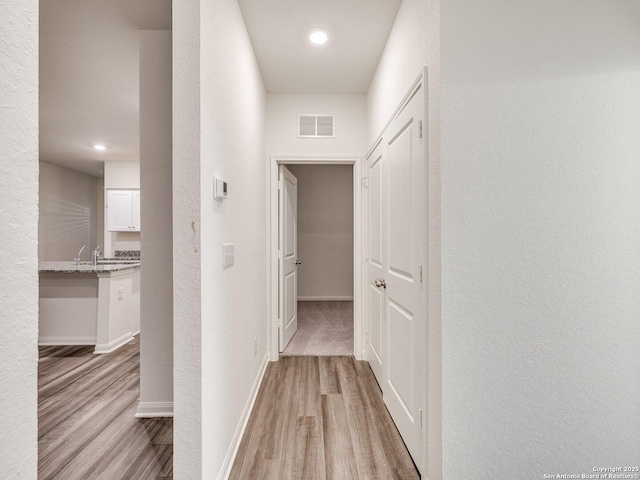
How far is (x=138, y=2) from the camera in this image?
2.09m

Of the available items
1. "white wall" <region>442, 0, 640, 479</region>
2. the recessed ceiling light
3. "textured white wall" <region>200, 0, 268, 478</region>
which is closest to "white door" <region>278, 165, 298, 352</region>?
"textured white wall" <region>200, 0, 268, 478</region>

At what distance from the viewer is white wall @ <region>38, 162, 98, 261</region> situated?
6.42 m

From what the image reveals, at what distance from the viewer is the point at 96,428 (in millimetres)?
2188

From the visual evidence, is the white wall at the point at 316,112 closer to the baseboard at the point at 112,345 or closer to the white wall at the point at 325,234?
the baseboard at the point at 112,345

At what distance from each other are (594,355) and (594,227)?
57 centimetres

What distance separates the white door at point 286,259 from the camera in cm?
343

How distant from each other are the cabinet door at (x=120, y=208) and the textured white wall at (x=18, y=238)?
6251 millimetres

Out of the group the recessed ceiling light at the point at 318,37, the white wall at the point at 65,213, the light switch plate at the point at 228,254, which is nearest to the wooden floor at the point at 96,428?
the light switch plate at the point at 228,254

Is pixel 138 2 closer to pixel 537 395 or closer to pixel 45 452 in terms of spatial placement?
pixel 45 452

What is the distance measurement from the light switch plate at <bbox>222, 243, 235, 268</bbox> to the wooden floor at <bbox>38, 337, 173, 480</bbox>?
1.15m

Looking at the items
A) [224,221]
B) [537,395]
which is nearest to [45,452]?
[224,221]

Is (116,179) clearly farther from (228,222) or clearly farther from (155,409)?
(228,222)

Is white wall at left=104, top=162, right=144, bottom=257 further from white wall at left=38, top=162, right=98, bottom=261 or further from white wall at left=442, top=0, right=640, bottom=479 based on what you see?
white wall at left=442, top=0, right=640, bottom=479

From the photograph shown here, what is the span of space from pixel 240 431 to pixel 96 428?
99cm
